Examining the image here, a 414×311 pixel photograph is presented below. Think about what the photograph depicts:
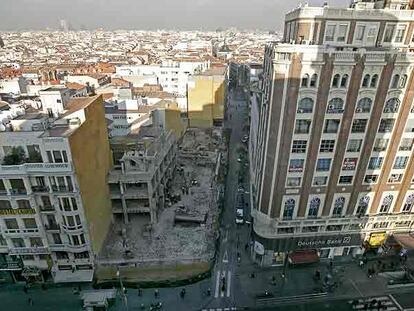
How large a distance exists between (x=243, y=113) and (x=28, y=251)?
363 feet

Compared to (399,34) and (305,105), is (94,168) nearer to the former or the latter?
(305,105)

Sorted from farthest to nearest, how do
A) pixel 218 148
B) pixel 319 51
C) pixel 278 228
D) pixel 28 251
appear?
1. pixel 218 148
2. pixel 278 228
3. pixel 28 251
4. pixel 319 51

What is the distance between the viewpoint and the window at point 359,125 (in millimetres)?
44406

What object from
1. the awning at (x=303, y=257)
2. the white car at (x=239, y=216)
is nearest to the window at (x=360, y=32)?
the awning at (x=303, y=257)

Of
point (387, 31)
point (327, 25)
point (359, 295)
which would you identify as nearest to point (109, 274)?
point (359, 295)

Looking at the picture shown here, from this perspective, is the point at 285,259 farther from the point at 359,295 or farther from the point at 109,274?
the point at 109,274

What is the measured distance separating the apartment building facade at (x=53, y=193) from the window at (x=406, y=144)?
4880 cm

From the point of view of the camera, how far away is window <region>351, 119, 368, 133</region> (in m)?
44.4

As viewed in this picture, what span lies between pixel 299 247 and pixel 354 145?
19708 mm

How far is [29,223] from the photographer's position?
45.8 metres

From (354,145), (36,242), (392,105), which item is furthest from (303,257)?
(36,242)

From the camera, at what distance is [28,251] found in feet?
156

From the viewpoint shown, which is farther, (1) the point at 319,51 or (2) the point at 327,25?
(2) the point at 327,25

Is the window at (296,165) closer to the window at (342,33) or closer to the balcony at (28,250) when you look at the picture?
the window at (342,33)
